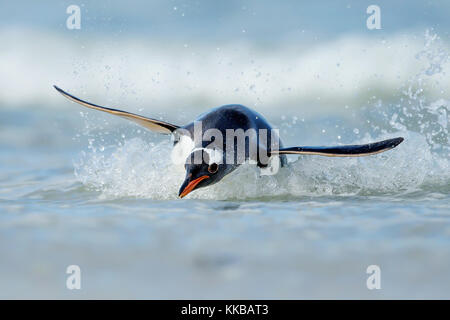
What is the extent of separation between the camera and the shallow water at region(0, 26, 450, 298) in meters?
2.31

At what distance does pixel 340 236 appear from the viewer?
2.80m

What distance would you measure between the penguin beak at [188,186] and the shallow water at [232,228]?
0.11m

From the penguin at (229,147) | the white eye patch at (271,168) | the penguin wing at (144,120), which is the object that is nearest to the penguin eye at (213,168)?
the penguin at (229,147)

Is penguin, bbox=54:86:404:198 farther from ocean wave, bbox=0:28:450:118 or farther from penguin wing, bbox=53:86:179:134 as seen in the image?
ocean wave, bbox=0:28:450:118

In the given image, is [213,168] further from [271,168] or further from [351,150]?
[351,150]

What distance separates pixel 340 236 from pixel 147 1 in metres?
12.0

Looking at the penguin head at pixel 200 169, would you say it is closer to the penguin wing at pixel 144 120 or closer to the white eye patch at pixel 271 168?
the white eye patch at pixel 271 168

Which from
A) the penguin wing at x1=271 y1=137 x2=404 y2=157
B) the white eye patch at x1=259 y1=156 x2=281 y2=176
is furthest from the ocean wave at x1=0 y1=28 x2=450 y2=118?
the penguin wing at x1=271 y1=137 x2=404 y2=157

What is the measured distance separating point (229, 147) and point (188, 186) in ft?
1.57

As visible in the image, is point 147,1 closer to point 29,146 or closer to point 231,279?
point 29,146

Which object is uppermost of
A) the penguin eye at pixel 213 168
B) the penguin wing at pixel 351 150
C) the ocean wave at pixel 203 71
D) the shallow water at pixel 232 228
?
the ocean wave at pixel 203 71

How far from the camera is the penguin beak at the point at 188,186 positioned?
3.27 metres
